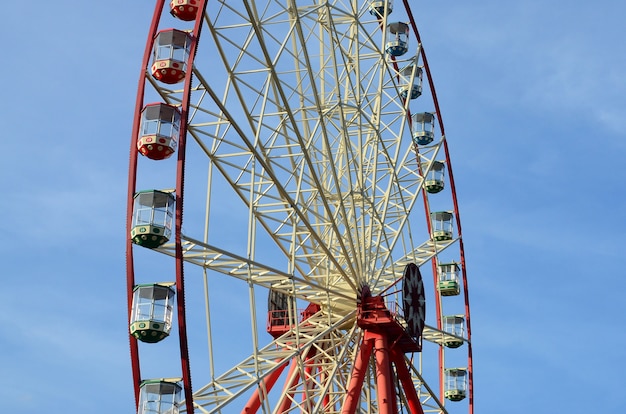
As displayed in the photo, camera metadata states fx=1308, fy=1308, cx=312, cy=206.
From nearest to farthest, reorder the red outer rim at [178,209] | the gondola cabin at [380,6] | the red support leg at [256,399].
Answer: the red outer rim at [178,209]
the red support leg at [256,399]
the gondola cabin at [380,6]

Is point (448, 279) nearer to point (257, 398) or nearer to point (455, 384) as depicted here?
point (455, 384)

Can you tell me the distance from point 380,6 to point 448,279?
9.10 m

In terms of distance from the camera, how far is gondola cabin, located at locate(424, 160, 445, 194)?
139 ft

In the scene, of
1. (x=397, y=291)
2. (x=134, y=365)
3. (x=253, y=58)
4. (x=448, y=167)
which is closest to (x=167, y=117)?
(x=253, y=58)

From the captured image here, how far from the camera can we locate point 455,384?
135ft

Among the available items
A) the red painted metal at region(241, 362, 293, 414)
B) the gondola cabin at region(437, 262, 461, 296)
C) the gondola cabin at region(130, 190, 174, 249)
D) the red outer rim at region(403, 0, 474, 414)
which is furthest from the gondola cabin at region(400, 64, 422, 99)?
the gondola cabin at region(130, 190, 174, 249)

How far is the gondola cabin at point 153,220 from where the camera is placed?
1061 inches

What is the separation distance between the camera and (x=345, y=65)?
35.1 meters

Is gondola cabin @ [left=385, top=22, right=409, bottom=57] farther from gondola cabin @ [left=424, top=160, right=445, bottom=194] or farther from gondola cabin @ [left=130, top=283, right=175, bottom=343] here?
gondola cabin @ [left=130, top=283, right=175, bottom=343]

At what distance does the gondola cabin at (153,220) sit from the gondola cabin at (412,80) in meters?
14.0

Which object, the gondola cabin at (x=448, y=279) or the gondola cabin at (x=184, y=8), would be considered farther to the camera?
the gondola cabin at (x=448, y=279)

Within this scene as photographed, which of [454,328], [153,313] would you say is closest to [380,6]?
[454,328]

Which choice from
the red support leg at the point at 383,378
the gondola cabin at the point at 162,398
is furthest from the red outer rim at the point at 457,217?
the gondola cabin at the point at 162,398

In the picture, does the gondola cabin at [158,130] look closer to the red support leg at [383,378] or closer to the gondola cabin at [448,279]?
the red support leg at [383,378]
